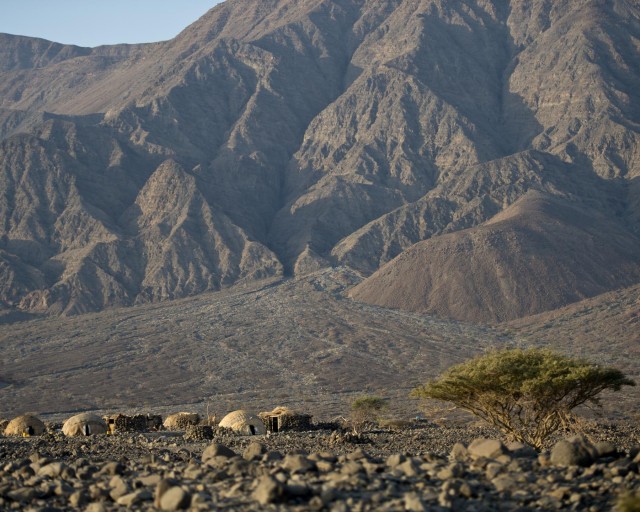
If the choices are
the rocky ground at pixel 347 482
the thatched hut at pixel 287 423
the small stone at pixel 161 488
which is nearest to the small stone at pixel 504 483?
the rocky ground at pixel 347 482

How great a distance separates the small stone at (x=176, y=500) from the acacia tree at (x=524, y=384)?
18.9 meters

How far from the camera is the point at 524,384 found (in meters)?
32.9

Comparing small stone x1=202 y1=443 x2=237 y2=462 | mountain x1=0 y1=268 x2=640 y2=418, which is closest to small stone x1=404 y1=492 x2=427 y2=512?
small stone x1=202 y1=443 x2=237 y2=462

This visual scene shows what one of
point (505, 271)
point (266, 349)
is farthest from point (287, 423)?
point (505, 271)

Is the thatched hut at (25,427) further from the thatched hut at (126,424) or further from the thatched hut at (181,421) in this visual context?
the thatched hut at (181,421)

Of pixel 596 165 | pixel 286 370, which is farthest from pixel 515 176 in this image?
pixel 286 370

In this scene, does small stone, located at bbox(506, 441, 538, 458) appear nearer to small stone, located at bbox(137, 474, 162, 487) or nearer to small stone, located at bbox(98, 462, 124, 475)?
small stone, located at bbox(137, 474, 162, 487)

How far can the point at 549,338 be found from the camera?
12050 centimetres

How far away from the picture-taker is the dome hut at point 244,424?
50.3 metres

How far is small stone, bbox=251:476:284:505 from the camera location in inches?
621

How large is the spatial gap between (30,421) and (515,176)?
478 feet

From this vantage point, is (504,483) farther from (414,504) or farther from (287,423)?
(287,423)

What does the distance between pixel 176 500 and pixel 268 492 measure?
1533mm

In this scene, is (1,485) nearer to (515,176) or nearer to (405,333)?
(405,333)
